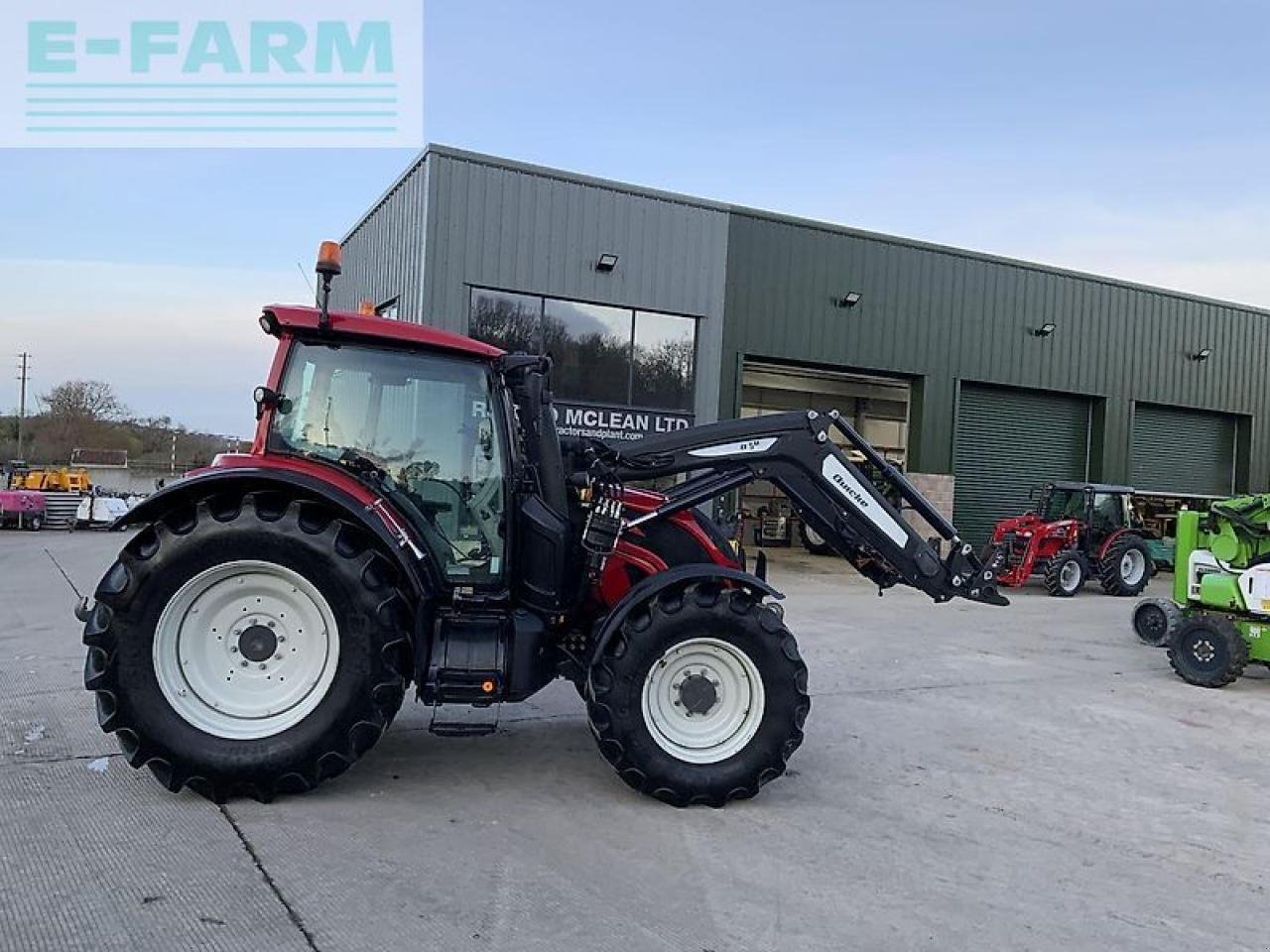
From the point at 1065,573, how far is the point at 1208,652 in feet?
26.2

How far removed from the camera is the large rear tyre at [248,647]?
4.30 metres

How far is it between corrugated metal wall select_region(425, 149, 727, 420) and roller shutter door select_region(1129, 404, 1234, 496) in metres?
11.9

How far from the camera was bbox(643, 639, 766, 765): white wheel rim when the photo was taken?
472 cm

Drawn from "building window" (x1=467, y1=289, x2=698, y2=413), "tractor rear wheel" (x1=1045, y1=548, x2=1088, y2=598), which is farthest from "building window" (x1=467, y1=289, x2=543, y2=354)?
"tractor rear wheel" (x1=1045, y1=548, x2=1088, y2=598)

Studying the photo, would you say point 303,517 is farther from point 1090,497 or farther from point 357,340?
point 1090,497

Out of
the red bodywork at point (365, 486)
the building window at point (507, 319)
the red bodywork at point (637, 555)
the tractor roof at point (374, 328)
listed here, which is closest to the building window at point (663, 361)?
the building window at point (507, 319)

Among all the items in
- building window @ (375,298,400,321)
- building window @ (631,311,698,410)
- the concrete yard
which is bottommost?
the concrete yard

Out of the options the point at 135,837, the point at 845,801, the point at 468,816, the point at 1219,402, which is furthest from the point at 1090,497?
the point at 135,837

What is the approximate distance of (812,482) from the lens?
5.23 metres

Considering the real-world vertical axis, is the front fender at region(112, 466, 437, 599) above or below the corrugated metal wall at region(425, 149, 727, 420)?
below

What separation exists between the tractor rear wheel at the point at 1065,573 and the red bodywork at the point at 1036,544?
24 centimetres

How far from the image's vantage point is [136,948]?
3.09 m

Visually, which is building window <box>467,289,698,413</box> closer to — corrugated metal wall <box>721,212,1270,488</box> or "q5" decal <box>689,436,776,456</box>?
corrugated metal wall <box>721,212,1270,488</box>

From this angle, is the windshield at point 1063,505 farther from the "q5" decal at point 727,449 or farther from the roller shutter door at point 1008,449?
the "q5" decal at point 727,449
